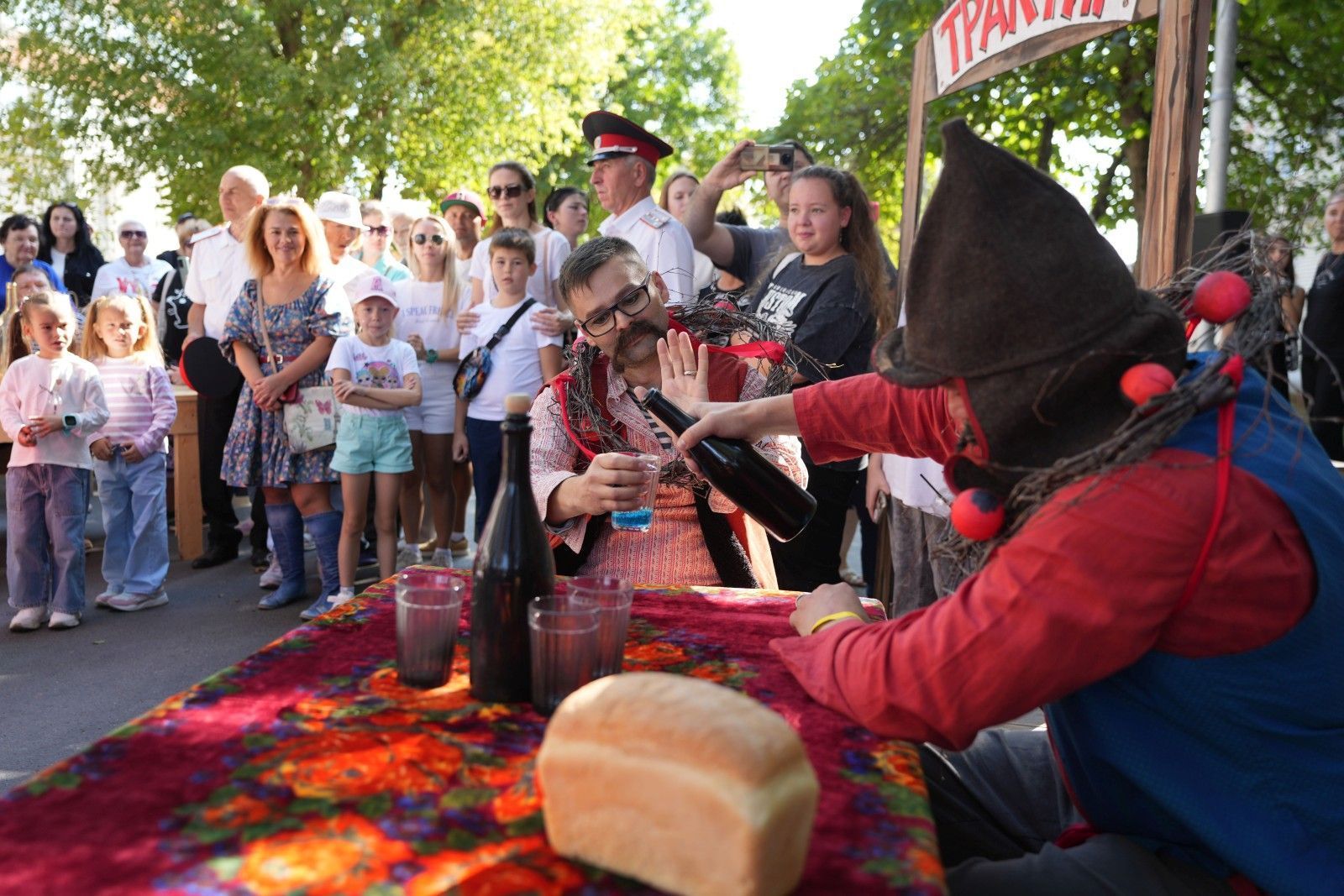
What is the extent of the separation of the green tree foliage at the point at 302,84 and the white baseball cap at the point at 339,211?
9691 millimetres

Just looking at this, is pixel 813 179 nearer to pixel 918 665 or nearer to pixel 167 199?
pixel 918 665

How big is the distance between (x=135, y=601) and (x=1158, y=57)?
5438 mm

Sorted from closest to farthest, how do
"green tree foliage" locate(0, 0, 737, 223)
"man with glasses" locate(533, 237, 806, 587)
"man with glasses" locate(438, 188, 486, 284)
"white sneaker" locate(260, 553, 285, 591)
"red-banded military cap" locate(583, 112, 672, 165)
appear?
"man with glasses" locate(533, 237, 806, 587), "red-banded military cap" locate(583, 112, 672, 165), "white sneaker" locate(260, 553, 285, 591), "man with glasses" locate(438, 188, 486, 284), "green tree foliage" locate(0, 0, 737, 223)

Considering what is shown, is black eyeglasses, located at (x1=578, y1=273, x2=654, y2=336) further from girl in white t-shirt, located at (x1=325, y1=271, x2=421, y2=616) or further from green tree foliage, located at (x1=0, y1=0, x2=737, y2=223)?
green tree foliage, located at (x1=0, y1=0, x2=737, y2=223)

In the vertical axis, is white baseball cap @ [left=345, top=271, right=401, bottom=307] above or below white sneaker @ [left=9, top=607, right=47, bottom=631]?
above

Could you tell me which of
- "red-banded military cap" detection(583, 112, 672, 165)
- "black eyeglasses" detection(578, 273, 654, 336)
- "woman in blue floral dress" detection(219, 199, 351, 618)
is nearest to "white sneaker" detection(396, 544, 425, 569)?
"woman in blue floral dress" detection(219, 199, 351, 618)

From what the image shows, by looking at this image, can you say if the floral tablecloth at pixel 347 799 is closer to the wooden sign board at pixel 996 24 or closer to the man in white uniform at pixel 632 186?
the wooden sign board at pixel 996 24

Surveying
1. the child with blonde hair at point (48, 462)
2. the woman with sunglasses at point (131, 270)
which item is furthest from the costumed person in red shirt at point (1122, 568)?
the woman with sunglasses at point (131, 270)

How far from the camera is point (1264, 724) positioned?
4.76ft

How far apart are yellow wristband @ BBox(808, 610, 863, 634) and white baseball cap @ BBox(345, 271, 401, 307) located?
4.24 metres

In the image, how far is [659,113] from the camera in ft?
107

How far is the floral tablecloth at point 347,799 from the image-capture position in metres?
1.17

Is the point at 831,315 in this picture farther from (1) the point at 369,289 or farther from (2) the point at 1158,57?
(1) the point at 369,289

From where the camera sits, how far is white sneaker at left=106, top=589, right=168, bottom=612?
5715 mm
